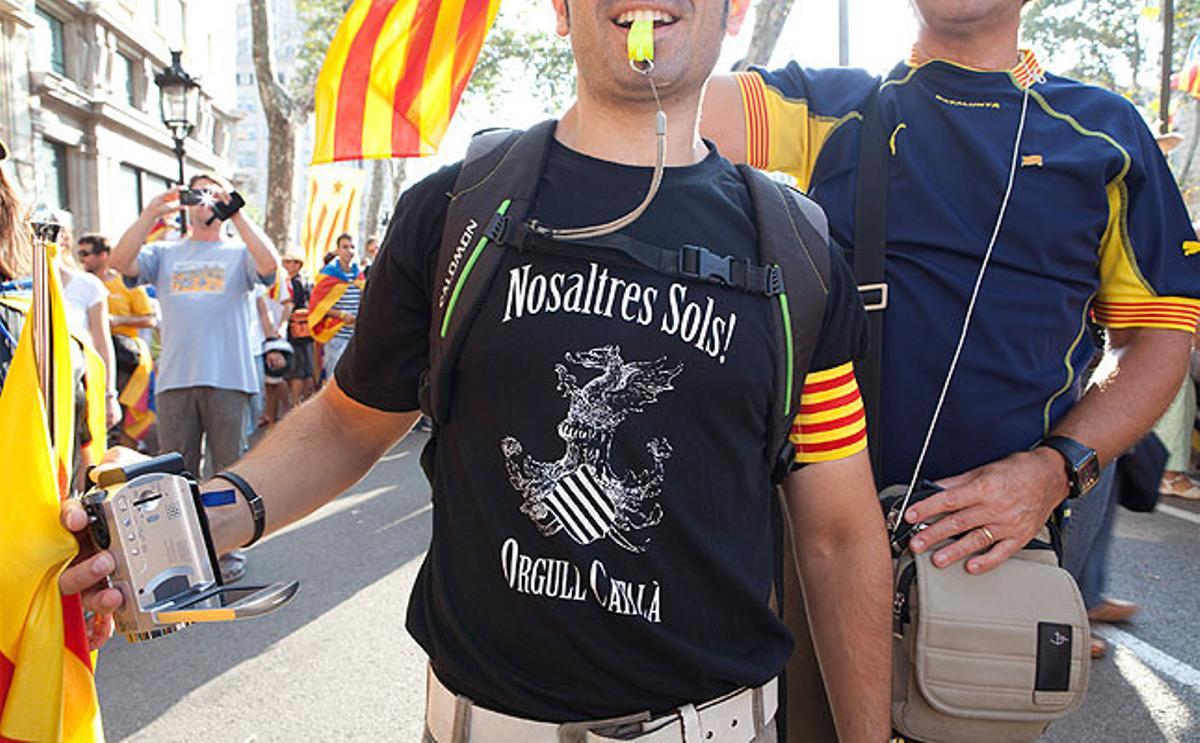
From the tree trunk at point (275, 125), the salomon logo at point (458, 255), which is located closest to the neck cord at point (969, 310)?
the salomon logo at point (458, 255)

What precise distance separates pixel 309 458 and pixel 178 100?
36.5ft

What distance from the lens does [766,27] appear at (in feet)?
43.0

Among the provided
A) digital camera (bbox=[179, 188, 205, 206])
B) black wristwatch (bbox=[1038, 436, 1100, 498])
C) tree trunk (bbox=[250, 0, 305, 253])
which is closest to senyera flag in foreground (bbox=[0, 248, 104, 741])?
black wristwatch (bbox=[1038, 436, 1100, 498])

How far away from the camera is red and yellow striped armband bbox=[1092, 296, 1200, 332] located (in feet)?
6.23

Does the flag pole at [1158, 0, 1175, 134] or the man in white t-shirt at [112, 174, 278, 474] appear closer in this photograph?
the man in white t-shirt at [112, 174, 278, 474]

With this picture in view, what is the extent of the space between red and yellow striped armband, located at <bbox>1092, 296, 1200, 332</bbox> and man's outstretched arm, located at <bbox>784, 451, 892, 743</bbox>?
0.70 metres

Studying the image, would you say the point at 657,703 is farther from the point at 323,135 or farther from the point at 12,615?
the point at 323,135

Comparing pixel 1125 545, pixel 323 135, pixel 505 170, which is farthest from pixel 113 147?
pixel 505 170

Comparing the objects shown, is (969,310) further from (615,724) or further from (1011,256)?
(615,724)

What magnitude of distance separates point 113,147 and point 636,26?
3116 centimetres

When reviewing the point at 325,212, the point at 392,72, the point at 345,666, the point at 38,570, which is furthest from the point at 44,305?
the point at 325,212

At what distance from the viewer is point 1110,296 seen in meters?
1.94

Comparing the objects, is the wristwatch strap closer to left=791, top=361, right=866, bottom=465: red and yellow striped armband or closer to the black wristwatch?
left=791, top=361, right=866, bottom=465: red and yellow striped armband

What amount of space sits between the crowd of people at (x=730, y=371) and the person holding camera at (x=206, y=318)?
4440mm
